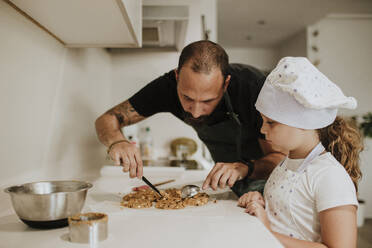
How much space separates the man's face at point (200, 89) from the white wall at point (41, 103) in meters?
0.53

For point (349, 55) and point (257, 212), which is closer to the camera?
point (257, 212)

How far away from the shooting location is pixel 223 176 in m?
1.04

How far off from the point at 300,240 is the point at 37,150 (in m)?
0.95

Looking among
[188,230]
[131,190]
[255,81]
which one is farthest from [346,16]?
[188,230]

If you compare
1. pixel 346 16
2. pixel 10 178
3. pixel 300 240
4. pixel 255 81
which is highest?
pixel 346 16

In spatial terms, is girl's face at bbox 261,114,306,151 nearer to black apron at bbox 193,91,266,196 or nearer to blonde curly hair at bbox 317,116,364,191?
blonde curly hair at bbox 317,116,364,191

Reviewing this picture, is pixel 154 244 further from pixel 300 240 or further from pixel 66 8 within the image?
pixel 66 8

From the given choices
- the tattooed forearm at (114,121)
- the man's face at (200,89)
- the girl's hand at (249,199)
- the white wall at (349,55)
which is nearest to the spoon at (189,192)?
the girl's hand at (249,199)

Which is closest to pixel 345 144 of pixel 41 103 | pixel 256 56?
pixel 41 103

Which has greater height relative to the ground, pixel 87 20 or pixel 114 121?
pixel 87 20

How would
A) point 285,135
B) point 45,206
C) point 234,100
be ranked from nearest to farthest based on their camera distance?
point 45,206 → point 285,135 → point 234,100

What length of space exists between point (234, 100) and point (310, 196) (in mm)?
550

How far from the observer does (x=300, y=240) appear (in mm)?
819

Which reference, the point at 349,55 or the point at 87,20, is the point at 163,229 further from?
the point at 349,55
